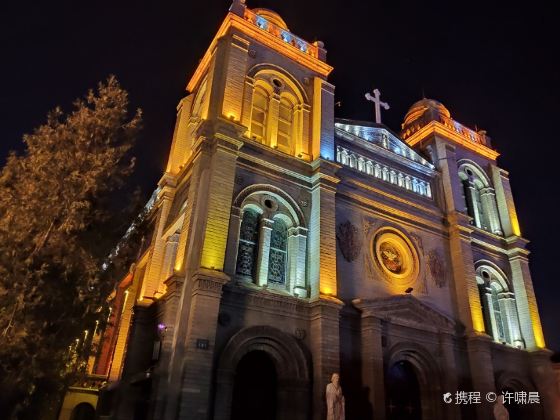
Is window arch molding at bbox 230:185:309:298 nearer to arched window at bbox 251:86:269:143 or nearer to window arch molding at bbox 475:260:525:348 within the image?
arched window at bbox 251:86:269:143

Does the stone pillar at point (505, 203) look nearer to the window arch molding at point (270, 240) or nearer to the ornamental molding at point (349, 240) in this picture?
the ornamental molding at point (349, 240)

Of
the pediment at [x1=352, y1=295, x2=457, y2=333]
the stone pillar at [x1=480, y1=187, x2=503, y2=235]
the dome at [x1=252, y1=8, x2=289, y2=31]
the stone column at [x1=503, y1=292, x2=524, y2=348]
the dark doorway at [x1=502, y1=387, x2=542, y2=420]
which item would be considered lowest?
the dark doorway at [x1=502, y1=387, x2=542, y2=420]

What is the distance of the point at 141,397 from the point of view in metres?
17.0

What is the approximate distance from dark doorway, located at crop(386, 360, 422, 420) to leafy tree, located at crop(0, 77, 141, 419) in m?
11.5

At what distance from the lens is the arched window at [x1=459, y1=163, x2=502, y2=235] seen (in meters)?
26.2

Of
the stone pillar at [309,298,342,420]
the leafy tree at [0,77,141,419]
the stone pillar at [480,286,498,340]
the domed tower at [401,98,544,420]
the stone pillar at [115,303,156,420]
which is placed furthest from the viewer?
the stone pillar at [480,286,498,340]

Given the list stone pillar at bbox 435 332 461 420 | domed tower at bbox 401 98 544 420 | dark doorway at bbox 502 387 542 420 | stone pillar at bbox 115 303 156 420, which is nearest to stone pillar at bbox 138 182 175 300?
stone pillar at bbox 115 303 156 420

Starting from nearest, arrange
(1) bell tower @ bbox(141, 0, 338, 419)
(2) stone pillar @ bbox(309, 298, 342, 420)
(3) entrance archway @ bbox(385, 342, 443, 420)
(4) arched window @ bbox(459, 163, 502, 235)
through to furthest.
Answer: (1) bell tower @ bbox(141, 0, 338, 419), (2) stone pillar @ bbox(309, 298, 342, 420), (3) entrance archway @ bbox(385, 342, 443, 420), (4) arched window @ bbox(459, 163, 502, 235)

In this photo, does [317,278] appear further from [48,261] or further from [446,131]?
[446,131]

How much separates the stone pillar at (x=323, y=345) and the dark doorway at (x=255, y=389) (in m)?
1.52

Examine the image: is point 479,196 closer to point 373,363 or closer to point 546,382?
point 546,382

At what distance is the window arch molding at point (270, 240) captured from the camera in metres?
17.2

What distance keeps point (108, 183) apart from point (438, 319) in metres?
14.5

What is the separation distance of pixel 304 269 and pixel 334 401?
539 centimetres
